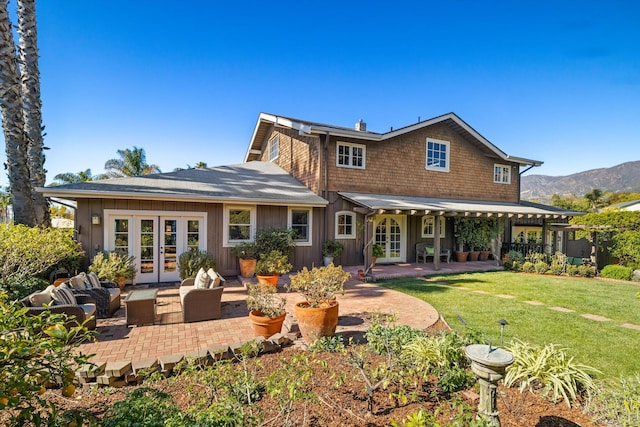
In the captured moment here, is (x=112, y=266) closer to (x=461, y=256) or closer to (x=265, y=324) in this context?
(x=265, y=324)

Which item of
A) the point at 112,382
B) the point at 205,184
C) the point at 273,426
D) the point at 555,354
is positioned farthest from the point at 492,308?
the point at 205,184

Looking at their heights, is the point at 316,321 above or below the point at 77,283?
below

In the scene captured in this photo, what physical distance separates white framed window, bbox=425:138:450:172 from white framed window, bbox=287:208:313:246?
696 cm

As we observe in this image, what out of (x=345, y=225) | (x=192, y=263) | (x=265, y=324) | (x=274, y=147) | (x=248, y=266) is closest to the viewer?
(x=265, y=324)

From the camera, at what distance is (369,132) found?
14.2 m

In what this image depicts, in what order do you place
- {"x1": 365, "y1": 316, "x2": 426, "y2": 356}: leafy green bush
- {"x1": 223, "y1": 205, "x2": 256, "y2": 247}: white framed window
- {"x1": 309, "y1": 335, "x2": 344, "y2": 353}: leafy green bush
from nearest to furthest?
{"x1": 365, "y1": 316, "x2": 426, "y2": 356}: leafy green bush → {"x1": 309, "y1": 335, "x2": 344, "y2": 353}: leafy green bush → {"x1": 223, "y1": 205, "x2": 256, "y2": 247}: white framed window

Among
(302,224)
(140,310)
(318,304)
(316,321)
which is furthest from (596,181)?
(140,310)

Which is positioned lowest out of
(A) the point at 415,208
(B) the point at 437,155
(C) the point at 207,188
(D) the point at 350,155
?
(A) the point at 415,208

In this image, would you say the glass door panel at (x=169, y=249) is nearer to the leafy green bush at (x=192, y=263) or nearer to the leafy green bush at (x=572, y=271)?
the leafy green bush at (x=192, y=263)

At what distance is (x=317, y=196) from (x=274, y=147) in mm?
6319

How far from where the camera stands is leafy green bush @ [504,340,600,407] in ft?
10.9

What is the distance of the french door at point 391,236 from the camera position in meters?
13.8

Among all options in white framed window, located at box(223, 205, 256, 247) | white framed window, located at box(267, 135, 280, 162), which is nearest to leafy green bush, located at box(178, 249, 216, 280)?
white framed window, located at box(223, 205, 256, 247)

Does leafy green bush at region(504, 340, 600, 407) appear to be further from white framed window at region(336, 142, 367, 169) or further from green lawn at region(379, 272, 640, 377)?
white framed window at region(336, 142, 367, 169)
